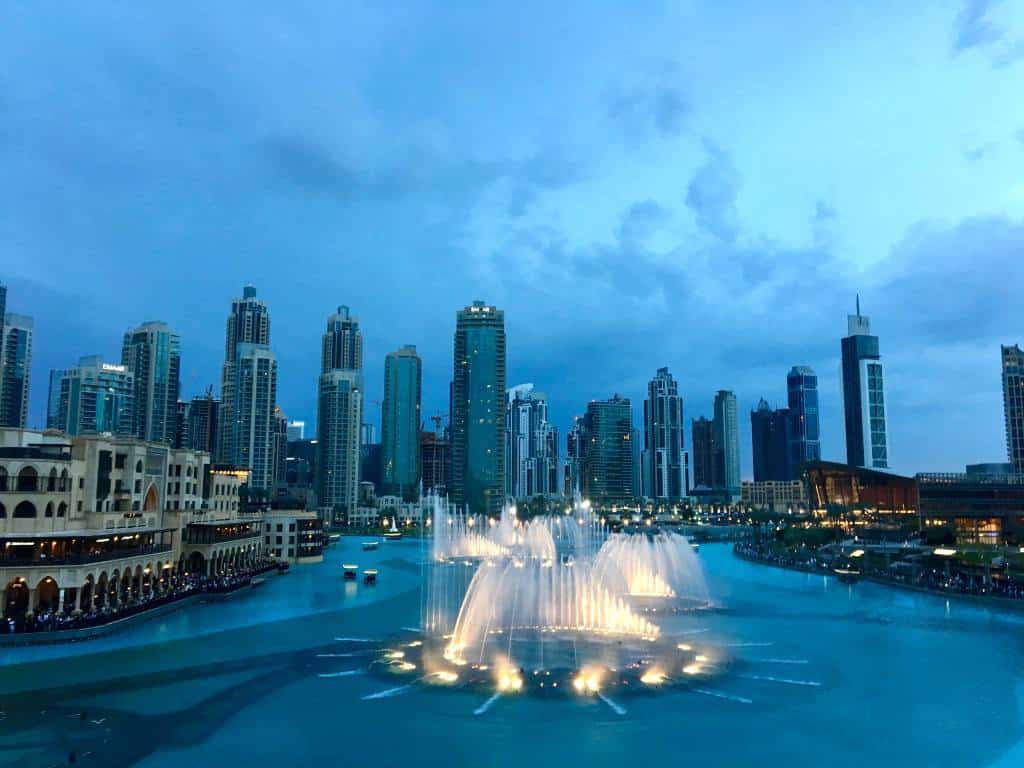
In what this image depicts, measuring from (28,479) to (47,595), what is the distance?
26.4 feet

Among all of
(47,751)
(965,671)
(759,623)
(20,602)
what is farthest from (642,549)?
(47,751)

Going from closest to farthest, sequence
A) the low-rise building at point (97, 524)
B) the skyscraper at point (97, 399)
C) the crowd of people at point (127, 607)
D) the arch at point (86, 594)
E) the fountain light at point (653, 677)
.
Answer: the fountain light at point (653, 677) → the crowd of people at point (127, 607) → the low-rise building at point (97, 524) → the arch at point (86, 594) → the skyscraper at point (97, 399)

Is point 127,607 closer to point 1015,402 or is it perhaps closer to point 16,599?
point 16,599

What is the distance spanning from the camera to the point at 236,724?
90.2ft

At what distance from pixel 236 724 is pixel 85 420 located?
185488 mm

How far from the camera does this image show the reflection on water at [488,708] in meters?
24.7

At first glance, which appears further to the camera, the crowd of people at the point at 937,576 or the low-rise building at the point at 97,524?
the crowd of people at the point at 937,576

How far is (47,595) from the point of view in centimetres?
4878

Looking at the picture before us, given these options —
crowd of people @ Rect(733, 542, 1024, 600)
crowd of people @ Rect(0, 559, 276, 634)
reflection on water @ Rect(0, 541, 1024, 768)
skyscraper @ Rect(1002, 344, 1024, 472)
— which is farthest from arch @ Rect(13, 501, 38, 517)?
skyscraper @ Rect(1002, 344, 1024, 472)

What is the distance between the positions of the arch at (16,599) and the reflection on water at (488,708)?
761 centimetres

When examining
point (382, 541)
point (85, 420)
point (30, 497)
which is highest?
point (85, 420)

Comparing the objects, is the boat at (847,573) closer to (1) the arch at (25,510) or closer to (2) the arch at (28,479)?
(1) the arch at (25,510)

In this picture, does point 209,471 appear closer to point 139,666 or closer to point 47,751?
point 139,666

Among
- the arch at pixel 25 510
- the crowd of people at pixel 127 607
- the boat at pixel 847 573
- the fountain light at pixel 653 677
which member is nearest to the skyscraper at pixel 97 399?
the crowd of people at pixel 127 607
